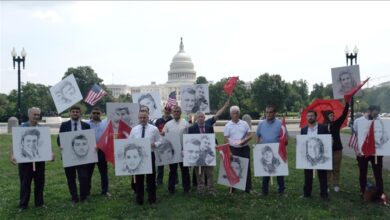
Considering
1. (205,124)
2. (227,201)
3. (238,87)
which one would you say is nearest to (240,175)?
(227,201)

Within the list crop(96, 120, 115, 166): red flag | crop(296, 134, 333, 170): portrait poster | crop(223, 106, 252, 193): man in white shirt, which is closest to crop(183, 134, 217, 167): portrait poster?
crop(223, 106, 252, 193): man in white shirt

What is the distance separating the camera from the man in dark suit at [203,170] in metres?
10.3

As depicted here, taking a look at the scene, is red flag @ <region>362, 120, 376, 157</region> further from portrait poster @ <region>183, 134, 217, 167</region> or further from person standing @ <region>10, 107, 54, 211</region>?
person standing @ <region>10, 107, 54, 211</region>

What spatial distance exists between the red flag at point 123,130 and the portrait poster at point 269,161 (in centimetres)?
307


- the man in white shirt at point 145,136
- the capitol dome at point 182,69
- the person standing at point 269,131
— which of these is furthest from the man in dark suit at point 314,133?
the capitol dome at point 182,69

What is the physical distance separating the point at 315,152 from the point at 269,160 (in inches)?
40.8

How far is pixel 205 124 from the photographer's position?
10391 mm

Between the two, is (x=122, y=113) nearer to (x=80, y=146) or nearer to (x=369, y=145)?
(x=80, y=146)

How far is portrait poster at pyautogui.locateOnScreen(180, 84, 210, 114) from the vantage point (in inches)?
523

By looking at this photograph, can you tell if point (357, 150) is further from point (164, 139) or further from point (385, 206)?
point (164, 139)

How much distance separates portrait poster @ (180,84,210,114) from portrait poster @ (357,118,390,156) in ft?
15.8

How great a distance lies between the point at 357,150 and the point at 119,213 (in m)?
5.40

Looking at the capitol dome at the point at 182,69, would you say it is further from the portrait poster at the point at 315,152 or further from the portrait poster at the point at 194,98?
the portrait poster at the point at 315,152

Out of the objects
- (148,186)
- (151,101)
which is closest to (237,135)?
(148,186)
